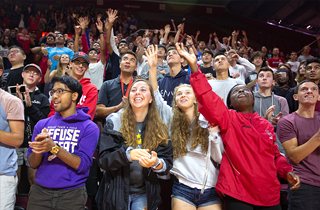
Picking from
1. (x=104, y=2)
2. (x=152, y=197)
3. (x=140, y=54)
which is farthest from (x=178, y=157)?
(x=104, y=2)

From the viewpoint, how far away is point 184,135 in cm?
234

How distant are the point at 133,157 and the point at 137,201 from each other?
1.43 feet

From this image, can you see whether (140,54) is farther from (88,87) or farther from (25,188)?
(25,188)

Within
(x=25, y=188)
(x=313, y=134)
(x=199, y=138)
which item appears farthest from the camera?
(x=25, y=188)

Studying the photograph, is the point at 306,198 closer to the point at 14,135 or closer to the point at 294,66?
the point at 14,135

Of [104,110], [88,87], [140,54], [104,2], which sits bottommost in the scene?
[104,110]

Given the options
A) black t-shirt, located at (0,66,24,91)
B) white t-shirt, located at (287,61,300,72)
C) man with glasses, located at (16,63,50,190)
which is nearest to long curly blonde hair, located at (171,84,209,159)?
man with glasses, located at (16,63,50,190)

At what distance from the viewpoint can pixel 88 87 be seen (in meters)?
3.35

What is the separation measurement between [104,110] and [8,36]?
5.77 m

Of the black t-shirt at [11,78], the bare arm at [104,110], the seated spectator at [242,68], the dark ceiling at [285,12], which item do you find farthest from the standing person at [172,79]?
the dark ceiling at [285,12]

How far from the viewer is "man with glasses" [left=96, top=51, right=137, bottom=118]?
11.0 ft

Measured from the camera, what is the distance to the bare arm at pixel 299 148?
244 centimetres

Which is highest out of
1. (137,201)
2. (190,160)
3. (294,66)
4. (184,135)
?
(294,66)

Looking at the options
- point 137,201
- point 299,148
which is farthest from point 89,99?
point 299,148
